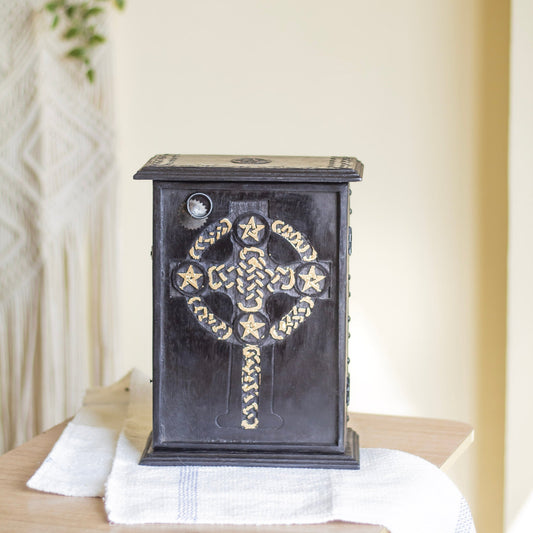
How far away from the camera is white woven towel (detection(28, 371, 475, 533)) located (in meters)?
0.87

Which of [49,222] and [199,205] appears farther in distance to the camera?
[49,222]

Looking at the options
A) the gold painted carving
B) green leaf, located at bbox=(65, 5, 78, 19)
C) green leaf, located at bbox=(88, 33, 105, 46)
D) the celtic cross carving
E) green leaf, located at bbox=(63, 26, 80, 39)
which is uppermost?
green leaf, located at bbox=(65, 5, 78, 19)

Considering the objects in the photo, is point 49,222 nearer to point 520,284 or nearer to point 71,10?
point 71,10

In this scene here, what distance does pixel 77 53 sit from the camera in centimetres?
204

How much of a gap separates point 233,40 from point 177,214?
46.0 inches

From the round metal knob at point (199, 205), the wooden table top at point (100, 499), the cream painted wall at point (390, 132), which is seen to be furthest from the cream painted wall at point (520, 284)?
the round metal knob at point (199, 205)

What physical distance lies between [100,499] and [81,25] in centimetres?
143

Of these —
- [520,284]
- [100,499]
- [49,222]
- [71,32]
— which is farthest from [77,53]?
[100,499]

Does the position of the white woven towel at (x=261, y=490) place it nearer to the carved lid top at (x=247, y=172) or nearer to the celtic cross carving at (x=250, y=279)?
the celtic cross carving at (x=250, y=279)

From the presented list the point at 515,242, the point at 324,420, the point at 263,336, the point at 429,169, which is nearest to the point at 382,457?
the point at 324,420

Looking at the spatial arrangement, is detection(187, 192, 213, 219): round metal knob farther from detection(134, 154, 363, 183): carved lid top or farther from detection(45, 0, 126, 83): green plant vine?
detection(45, 0, 126, 83): green plant vine

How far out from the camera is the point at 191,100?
2090mm

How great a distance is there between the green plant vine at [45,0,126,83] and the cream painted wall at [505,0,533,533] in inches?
38.0

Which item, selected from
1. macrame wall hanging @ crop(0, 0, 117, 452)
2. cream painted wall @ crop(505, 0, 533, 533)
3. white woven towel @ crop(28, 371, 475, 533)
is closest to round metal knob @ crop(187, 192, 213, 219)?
white woven towel @ crop(28, 371, 475, 533)
